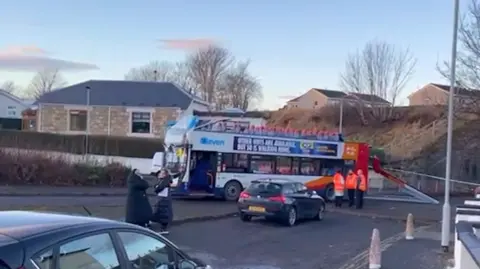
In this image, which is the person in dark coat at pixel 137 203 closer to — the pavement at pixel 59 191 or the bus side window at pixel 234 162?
the pavement at pixel 59 191

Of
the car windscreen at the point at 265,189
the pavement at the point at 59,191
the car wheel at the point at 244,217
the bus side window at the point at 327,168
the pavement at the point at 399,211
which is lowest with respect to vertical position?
the pavement at the point at 399,211

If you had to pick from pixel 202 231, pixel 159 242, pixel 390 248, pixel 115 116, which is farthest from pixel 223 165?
pixel 115 116

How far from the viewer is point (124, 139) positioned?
52875mm

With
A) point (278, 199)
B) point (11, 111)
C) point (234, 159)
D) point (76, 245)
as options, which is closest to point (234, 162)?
point (234, 159)

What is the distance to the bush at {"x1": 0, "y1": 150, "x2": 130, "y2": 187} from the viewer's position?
35.4 m

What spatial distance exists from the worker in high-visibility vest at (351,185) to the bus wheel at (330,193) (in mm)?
2505

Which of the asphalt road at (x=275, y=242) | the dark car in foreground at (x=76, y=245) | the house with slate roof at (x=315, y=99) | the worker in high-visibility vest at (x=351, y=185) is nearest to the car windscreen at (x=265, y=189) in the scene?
the asphalt road at (x=275, y=242)

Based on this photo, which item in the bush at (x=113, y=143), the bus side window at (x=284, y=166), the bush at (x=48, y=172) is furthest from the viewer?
the bush at (x=113, y=143)

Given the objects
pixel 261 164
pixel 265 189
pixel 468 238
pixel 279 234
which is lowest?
pixel 279 234

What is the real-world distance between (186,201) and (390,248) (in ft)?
47.7

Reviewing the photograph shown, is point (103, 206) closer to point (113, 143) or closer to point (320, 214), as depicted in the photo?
point (320, 214)

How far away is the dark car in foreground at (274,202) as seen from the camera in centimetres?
2269

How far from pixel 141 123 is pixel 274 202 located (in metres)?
38.3

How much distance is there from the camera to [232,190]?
3216 centimetres
